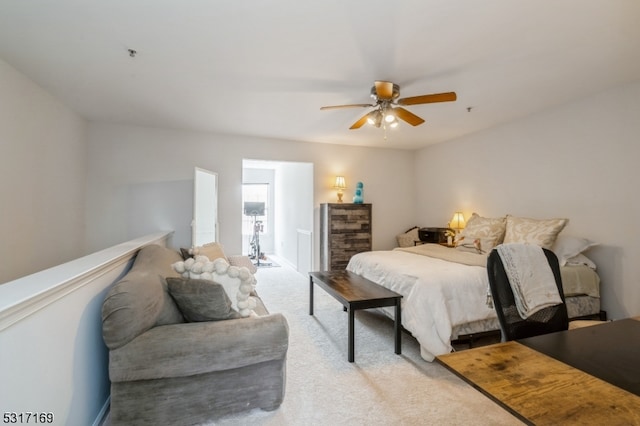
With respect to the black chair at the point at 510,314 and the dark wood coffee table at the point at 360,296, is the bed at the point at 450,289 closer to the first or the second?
the dark wood coffee table at the point at 360,296

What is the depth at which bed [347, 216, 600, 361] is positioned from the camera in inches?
92.2

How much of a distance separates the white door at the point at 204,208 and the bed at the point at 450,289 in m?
2.36

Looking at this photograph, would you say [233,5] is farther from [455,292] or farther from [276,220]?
[276,220]

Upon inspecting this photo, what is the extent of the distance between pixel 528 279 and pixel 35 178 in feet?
13.7

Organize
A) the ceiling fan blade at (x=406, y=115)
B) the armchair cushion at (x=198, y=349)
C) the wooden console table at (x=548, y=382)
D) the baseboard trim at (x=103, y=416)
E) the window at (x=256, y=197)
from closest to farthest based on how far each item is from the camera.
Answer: the wooden console table at (x=548, y=382) → the armchair cushion at (x=198, y=349) → the baseboard trim at (x=103, y=416) → the ceiling fan blade at (x=406, y=115) → the window at (x=256, y=197)

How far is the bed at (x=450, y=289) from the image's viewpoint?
2342 millimetres

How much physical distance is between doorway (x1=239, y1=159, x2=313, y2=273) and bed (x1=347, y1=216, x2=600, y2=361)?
8.08ft

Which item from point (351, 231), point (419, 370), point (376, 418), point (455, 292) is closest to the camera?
point (376, 418)

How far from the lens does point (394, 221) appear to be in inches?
227

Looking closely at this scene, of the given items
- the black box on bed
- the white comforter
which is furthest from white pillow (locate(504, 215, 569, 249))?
the black box on bed

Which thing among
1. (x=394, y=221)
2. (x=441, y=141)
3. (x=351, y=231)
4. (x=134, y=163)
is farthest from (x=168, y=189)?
(x=441, y=141)

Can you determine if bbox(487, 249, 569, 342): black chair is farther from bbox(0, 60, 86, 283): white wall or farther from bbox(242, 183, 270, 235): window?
bbox(242, 183, 270, 235): window

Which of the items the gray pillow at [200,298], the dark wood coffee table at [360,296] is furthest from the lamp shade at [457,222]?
the gray pillow at [200,298]

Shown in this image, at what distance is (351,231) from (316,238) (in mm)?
695
